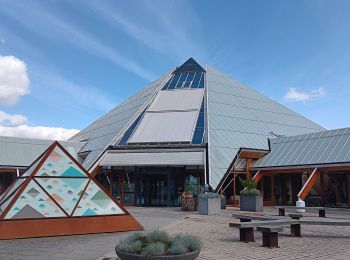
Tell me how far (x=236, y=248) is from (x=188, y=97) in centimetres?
2433

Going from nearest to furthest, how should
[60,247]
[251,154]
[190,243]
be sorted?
[190,243]
[60,247]
[251,154]

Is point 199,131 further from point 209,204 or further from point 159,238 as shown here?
point 159,238

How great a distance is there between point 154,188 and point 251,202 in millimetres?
8723

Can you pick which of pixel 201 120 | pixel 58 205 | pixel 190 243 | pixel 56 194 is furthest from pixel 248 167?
pixel 190 243

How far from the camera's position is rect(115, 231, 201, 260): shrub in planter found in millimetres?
6402

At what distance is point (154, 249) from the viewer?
6445 millimetres

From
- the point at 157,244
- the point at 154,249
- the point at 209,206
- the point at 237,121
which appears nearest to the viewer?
the point at 154,249

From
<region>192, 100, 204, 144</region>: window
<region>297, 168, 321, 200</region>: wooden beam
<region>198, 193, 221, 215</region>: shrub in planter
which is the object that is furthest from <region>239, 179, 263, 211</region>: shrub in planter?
<region>192, 100, 204, 144</region>: window

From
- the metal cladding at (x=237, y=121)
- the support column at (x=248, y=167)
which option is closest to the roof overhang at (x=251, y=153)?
the support column at (x=248, y=167)

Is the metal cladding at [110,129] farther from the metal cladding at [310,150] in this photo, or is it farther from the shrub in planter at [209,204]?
the metal cladding at [310,150]

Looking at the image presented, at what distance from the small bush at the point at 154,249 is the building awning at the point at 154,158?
60.0ft

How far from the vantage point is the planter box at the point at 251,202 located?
20.7 metres

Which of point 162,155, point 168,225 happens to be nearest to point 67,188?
point 168,225

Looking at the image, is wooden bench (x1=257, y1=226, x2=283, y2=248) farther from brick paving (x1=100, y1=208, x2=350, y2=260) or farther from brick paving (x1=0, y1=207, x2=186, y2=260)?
brick paving (x1=0, y1=207, x2=186, y2=260)
